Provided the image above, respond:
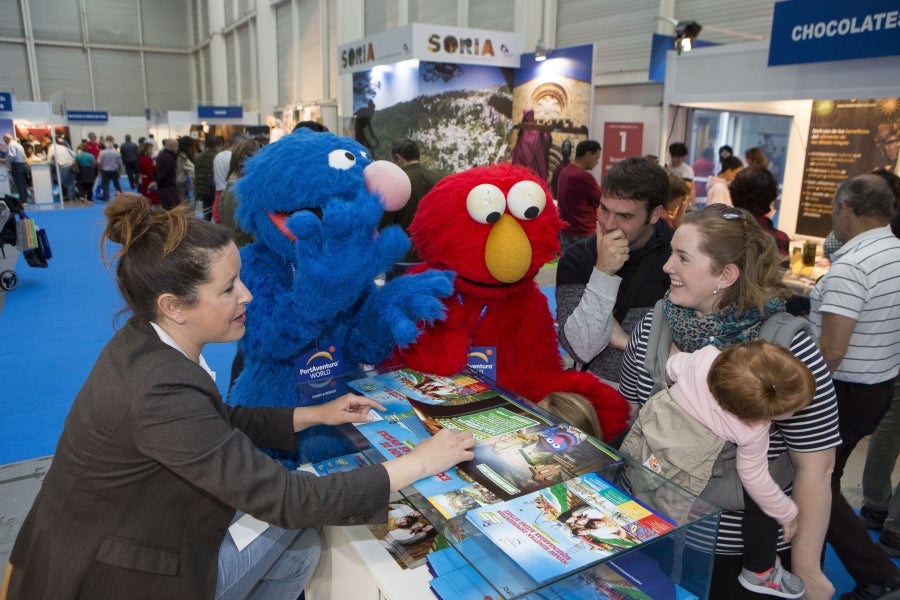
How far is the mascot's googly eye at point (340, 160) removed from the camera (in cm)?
172

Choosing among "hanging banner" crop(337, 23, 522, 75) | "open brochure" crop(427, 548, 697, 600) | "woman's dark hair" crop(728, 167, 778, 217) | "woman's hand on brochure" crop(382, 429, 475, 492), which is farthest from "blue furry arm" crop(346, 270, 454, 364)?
"hanging banner" crop(337, 23, 522, 75)

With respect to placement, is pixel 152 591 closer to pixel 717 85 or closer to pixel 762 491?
pixel 762 491

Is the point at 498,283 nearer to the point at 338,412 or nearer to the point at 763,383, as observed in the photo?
the point at 338,412

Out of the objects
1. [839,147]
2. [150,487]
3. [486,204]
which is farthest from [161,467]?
[839,147]

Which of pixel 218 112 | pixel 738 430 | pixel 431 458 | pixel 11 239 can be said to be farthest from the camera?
pixel 218 112

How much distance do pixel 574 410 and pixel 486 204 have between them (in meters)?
0.64

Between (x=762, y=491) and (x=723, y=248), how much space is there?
56cm

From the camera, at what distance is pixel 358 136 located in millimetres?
9125

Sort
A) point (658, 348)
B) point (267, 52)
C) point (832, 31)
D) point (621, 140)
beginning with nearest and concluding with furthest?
point (658, 348), point (832, 31), point (621, 140), point (267, 52)

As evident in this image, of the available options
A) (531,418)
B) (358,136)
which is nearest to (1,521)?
(531,418)

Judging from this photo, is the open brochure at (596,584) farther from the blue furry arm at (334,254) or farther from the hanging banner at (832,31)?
the hanging banner at (832,31)

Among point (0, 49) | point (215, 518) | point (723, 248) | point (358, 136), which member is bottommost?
point (215, 518)

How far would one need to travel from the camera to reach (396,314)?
5.61ft

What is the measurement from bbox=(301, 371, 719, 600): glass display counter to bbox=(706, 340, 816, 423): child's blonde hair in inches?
10.2
